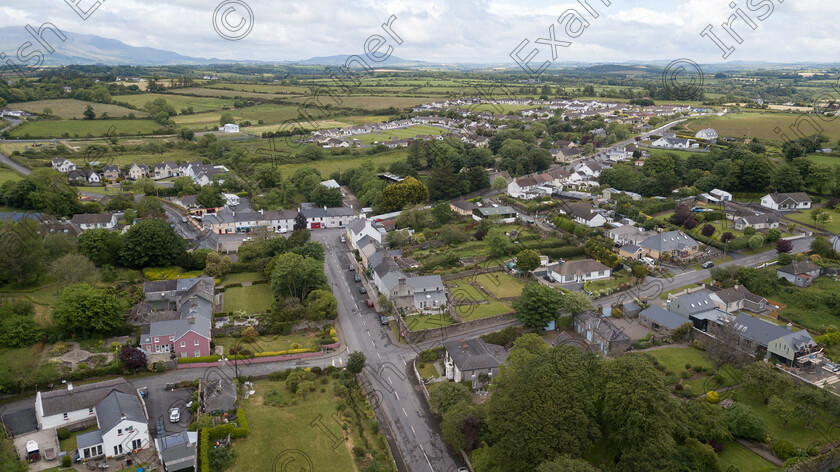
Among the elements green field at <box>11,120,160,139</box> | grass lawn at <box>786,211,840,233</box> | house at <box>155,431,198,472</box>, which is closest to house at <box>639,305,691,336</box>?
grass lawn at <box>786,211,840,233</box>

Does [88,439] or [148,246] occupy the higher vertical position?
[148,246]

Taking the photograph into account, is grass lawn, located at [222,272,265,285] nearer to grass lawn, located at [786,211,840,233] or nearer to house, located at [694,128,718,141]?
grass lawn, located at [786,211,840,233]

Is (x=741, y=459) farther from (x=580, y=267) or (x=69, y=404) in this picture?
(x=69, y=404)

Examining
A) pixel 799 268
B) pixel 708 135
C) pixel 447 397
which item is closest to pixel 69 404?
pixel 447 397

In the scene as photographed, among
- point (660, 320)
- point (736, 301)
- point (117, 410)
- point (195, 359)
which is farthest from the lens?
point (736, 301)

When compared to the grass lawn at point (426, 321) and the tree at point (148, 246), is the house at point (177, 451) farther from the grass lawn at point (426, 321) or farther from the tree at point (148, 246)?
the tree at point (148, 246)

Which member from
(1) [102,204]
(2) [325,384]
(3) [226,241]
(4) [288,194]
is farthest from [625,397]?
(1) [102,204]

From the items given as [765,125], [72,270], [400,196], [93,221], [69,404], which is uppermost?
[765,125]
